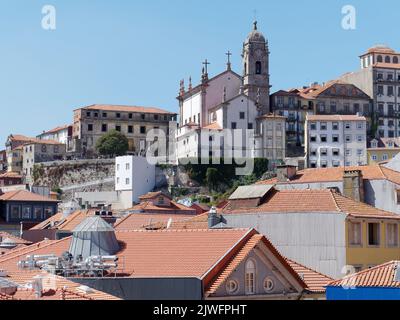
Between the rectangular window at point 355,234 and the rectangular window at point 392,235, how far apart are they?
6.13 ft

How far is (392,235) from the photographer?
3672cm

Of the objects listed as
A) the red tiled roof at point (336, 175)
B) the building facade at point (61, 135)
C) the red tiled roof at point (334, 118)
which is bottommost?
the red tiled roof at point (336, 175)

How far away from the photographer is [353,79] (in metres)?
138

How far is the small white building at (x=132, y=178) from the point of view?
4336 inches

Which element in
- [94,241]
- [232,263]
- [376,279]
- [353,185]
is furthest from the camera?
[353,185]

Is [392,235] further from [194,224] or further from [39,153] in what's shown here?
[39,153]

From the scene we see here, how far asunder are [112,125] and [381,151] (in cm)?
4113

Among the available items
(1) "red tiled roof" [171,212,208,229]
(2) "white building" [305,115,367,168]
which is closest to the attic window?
(1) "red tiled roof" [171,212,208,229]

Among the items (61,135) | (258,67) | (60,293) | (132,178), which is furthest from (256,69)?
(60,293)

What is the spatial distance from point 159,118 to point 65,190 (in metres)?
22.3

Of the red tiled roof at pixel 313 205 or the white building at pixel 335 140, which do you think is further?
the white building at pixel 335 140

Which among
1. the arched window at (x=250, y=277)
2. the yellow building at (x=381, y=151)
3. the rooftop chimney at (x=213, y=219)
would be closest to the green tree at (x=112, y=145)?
the yellow building at (x=381, y=151)

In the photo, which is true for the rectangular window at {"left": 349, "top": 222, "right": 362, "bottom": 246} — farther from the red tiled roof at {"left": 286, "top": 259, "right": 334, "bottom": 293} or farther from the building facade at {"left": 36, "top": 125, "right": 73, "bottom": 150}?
the building facade at {"left": 36, "top": 125, "right": 73, "bottom": 150}

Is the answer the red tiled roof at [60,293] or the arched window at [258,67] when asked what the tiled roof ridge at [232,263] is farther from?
the arched window at [258,67]
